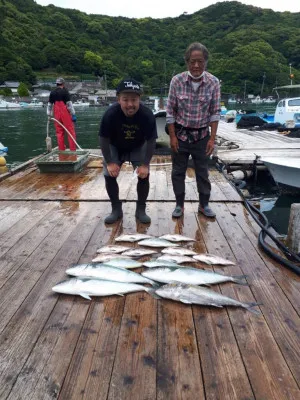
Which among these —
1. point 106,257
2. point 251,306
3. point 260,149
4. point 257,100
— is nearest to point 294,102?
point 260,149

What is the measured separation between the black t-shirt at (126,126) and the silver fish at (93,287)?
1.80 meters

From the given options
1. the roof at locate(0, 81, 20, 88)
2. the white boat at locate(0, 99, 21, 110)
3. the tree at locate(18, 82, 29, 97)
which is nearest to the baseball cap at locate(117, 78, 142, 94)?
the white boat at locate(0, 99, 21, 110)

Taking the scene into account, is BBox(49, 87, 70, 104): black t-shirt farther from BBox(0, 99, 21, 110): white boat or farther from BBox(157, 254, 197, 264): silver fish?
Result: BBox(0, 99, 21, 110): white boat

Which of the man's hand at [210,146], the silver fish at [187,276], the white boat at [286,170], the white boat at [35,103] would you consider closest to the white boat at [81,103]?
the white boat at [35,103]

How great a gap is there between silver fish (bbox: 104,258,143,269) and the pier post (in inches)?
65.0

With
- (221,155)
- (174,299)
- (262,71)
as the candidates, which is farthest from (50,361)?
(262,71)

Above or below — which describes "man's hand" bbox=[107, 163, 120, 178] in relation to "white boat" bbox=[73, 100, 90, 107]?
above

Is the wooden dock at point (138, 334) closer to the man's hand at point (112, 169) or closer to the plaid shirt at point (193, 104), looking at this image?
the man's hand at point (112, 169)

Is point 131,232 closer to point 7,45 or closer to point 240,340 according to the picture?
point 240,340

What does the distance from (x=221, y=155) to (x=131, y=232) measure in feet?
24.5

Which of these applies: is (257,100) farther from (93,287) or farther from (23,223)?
(93,287)

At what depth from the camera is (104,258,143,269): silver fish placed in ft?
9.43

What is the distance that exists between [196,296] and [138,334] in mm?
555

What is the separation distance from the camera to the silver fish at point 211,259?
2963 mm
